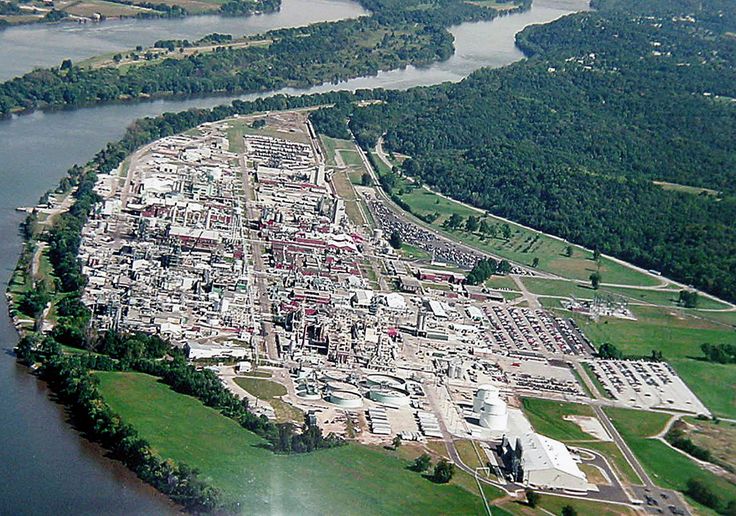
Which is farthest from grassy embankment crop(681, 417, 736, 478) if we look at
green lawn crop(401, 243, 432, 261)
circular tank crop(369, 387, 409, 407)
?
green lawn crop(401, 243, 432, 261)

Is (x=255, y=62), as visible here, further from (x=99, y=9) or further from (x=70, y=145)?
(x=70, y=145)

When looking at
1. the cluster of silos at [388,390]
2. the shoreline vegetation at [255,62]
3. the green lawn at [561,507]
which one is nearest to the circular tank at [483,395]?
the cluster of silos at [388,390]

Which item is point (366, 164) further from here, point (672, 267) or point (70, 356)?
point (70, 356)

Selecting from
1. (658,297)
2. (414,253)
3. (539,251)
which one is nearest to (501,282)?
(414,253)

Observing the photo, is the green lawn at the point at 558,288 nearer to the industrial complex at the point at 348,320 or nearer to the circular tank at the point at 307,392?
the industrial complex at the point at 348,320

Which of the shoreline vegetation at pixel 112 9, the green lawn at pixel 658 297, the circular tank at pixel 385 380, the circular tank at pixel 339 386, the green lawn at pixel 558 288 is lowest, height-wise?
the green lawn at pixel 658 297

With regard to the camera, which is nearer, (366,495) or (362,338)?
(366,495)

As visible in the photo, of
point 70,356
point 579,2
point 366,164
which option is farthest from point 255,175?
point 579,2
